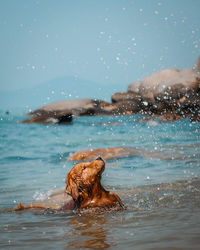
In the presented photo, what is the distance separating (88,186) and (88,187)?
0.06 feet

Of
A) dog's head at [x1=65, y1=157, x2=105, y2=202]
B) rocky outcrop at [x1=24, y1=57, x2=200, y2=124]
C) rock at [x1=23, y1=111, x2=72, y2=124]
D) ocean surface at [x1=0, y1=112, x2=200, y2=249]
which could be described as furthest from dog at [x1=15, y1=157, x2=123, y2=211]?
rock at [x1=23, y1=111, x2=72, y2=124]

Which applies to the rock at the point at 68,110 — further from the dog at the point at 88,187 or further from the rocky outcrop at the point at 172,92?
the dog at the point at 88,187

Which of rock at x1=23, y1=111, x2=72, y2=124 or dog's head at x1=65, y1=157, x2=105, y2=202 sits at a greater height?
rock at x1=23, y1=111, x2=72, y2=124

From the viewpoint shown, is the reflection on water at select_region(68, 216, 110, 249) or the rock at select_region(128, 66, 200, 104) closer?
the reflection on water at select_region(68, 216, 110, 249)

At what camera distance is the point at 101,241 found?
3.76 m

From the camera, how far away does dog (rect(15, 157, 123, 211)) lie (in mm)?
4848

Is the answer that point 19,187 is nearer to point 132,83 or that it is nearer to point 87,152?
point 87,152

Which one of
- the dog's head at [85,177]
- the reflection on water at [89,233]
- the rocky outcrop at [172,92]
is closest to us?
the reflection on water at [89,233]

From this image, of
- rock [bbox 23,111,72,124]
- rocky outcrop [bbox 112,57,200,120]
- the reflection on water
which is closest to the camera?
the reflection on water

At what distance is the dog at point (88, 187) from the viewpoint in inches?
191

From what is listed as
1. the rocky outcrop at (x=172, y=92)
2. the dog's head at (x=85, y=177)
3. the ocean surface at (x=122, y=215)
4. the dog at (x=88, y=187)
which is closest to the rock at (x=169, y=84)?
the rocky outcrop at (x=172, y=92)

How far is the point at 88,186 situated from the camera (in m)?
4.88

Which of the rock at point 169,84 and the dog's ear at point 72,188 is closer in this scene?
the dog's ear at point 72,188

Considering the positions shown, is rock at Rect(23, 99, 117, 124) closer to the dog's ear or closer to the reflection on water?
the dog's ear
